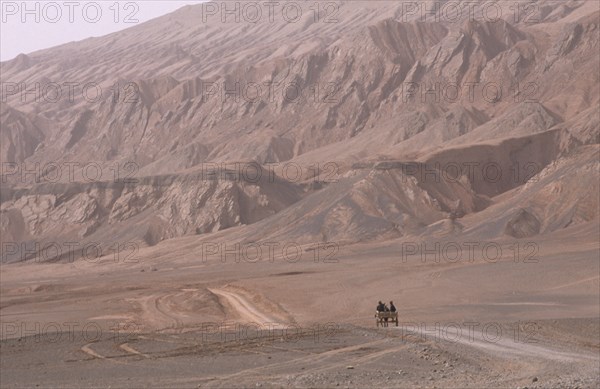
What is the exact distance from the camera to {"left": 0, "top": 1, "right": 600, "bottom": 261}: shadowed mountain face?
7206 centimetres

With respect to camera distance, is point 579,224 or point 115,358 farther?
point 579,224

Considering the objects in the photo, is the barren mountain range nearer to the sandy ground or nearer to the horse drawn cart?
the sandy ground

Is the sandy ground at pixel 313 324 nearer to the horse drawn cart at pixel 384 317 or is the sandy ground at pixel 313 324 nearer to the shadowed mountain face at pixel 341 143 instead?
the horse drawn cart at pixel 384 317

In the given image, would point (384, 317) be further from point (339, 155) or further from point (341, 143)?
point (341, 143)

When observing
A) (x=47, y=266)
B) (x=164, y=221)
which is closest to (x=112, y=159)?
(x=164, y=221)

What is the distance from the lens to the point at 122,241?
79688 mm

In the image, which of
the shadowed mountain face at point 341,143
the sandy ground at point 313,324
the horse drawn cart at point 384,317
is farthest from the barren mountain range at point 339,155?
the horse drawn cart at point 384,317

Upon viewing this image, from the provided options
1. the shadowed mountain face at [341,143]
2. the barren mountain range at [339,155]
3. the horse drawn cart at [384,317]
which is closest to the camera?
the horse drawn cart at [384,317]

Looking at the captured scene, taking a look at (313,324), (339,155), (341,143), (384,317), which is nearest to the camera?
(384,317)

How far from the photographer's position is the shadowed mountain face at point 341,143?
236ft

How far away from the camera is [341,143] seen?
10912 cm

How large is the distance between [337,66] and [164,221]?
46769mm

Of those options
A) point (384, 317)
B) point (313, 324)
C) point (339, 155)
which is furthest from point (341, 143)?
point (384, 317)

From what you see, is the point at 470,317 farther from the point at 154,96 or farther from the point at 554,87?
the point at 154,96
